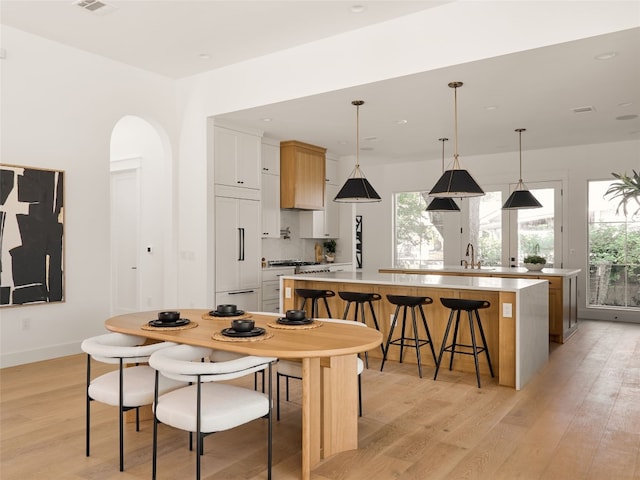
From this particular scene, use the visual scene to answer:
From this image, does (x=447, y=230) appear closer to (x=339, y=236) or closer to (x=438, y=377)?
(x=339, y=236)

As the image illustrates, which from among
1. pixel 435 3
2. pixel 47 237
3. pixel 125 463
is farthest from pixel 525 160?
pixel 125 463

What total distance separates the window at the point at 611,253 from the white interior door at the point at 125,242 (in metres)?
7.22

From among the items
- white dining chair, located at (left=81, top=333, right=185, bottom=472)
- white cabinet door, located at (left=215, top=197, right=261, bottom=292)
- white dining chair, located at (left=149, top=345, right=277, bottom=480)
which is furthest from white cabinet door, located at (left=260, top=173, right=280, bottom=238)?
white dining chair, located at (left=149, top=345, right=277, bottom=480)

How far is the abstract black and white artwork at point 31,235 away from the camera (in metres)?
4.85

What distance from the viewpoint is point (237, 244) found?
6.60m

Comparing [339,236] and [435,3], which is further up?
[435,3]

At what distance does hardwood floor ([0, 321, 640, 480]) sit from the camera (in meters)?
2.78

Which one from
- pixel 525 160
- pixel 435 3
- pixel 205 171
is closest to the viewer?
pixel 435 3

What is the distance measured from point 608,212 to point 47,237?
808 cm

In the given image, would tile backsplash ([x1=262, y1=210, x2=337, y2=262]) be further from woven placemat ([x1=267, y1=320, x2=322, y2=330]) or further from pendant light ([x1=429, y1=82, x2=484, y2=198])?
woven placemat ([x1=267, y1=320, x2=322, y2=330])

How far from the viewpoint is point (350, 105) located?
18.6ft

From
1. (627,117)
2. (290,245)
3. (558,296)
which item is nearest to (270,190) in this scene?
(290,245)

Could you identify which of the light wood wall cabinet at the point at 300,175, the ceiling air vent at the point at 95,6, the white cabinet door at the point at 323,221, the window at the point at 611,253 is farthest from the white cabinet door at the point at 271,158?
the window at the point at 611,253

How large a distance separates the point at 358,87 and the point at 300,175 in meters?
2.95
